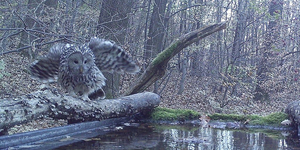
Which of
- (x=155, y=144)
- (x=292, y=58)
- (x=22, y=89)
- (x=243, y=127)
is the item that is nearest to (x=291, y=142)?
(x=243, y=127)

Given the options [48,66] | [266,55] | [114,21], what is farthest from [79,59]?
[266,55]

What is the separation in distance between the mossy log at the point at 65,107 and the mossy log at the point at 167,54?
62 cm

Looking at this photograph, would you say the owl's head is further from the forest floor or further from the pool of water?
the forest floor

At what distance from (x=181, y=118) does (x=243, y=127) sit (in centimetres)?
121

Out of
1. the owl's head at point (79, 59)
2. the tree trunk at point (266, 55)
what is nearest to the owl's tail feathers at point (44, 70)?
the owl's head at point (79, 59)

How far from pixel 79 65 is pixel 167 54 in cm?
238

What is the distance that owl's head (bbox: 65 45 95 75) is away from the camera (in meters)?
4.50

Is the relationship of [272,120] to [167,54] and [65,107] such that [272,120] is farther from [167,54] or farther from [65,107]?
[65,107]

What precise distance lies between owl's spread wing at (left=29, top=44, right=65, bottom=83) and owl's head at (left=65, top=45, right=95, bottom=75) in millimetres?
275

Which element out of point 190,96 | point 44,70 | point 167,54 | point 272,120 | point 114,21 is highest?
point 114,21

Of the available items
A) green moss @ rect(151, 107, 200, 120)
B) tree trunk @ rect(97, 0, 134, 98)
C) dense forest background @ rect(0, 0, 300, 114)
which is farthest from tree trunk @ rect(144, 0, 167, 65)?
green moss @ rect(151, 107, 200, 120)

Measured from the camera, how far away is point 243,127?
579 cm

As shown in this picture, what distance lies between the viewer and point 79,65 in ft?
15.1

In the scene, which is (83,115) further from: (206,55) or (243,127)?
(206,55)
